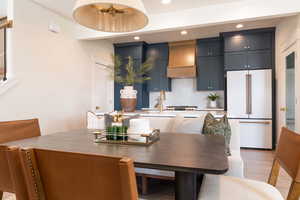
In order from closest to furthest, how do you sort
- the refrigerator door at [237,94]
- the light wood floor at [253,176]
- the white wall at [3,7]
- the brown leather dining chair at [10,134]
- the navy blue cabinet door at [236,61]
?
the brown leather dining chair at [10,134] < the light wood floor at [253,176] < the white wall at [3,7] < the refrigerator door at [237,94] < the navy blue cabinet door at [236,61]

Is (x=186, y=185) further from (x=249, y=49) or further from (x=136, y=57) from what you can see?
(x=136, y=57)

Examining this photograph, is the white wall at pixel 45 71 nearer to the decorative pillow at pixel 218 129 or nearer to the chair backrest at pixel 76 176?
the chair backrest at pixel 76 176

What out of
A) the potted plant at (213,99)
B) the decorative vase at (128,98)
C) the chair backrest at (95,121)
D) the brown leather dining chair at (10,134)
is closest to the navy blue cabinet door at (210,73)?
the potted plant at (213,99)

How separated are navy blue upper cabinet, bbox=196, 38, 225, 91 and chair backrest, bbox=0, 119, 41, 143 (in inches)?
162

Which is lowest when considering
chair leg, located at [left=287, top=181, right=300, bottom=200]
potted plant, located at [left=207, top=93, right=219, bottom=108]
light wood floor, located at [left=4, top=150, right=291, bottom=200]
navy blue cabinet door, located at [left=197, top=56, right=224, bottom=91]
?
light wood floor, located at [left=4, top=150, right=291, bottom=200]

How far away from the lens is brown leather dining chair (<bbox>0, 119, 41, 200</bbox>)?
1.30 meters

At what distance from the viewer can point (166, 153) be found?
3.85ft

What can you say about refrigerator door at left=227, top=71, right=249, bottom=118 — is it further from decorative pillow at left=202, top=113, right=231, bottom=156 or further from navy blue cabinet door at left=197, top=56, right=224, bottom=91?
decorative pillow at left=202, top=113, right=231, bottom=156

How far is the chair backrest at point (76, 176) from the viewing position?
0.61 m

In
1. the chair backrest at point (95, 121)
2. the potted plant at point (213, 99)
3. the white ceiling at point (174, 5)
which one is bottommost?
the chair backrest at point (95, 121)

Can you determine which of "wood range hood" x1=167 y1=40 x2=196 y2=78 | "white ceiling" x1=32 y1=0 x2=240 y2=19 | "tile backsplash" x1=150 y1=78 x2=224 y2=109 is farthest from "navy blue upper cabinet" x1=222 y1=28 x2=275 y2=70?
"white ceiling" x1=32 y1=0 x2=240 y2=19

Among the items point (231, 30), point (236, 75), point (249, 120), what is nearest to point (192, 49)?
point (231, 30)

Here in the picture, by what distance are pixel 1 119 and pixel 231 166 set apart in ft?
9.39

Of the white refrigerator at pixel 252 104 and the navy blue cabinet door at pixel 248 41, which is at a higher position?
the navy blue cabinet door at pixel 248 41
